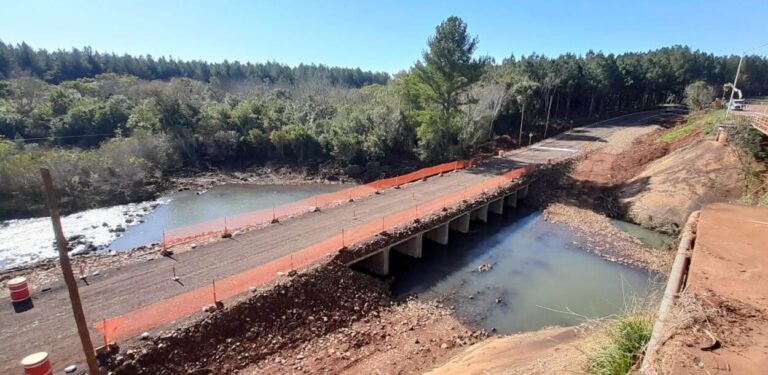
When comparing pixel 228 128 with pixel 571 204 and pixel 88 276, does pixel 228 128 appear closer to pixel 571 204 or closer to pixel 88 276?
pixel 88 276

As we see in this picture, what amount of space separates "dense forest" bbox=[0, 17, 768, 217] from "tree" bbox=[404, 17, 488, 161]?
0.10m

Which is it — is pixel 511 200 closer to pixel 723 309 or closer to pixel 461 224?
pixel 461 224

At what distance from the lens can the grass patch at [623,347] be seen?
158 inches

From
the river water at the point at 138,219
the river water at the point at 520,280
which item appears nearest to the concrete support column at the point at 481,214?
the river water at the point at 520,280

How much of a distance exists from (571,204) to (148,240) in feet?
93.6

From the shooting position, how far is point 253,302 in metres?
11.4

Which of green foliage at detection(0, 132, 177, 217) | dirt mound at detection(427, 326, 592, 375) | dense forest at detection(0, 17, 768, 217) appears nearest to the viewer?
dirt mound at detection(427, 326, 592, 375)

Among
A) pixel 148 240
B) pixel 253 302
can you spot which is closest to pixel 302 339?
pixel 253 302

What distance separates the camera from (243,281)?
40.5ft

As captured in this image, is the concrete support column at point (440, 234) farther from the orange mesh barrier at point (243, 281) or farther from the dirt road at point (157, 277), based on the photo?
the dirt road at point (157, 277)

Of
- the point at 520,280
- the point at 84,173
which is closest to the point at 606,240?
the point at 520,280

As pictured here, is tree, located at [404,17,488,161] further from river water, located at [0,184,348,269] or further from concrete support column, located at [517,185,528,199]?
river water, located at [0,184,348,269]

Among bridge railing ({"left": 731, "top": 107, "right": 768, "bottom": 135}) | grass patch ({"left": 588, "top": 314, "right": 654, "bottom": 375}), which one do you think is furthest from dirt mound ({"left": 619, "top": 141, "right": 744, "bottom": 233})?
grass patch ({"left": 588, "top": 314, "right": 654, "bottom": 375})

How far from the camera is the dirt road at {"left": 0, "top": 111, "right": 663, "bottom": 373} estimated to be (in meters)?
9.50
